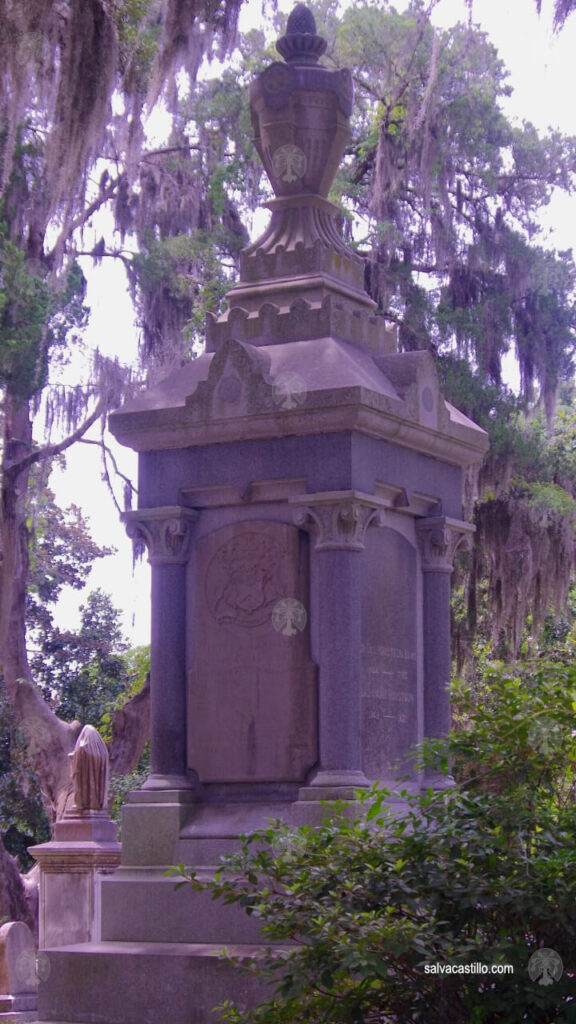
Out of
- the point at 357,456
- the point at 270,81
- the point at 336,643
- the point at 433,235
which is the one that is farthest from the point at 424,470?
the point at 433,235

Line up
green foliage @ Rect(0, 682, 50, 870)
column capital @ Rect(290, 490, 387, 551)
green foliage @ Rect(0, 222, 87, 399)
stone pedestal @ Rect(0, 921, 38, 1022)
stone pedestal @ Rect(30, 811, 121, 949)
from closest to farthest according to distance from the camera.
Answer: column capital @ Rect(290, 490, 387, 551) → stone pedestal @ Rect(0, 921, 38, 1022) → stone pedestal @ Rect(30, 811, 121, 949) → green foliage @ Rect(0, 222, 87, 399) → green foliage @ Rect(0, 682, 50, 870)

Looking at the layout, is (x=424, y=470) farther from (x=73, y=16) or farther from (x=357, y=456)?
(x=73, y=16)

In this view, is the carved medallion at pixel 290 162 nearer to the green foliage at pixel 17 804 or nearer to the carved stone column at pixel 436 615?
the carved stone column at pixel 436 615

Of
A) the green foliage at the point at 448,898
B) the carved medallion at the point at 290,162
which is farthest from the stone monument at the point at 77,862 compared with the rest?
the green foliage at the point at 448,898

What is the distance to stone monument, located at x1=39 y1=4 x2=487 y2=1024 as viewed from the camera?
916 cm

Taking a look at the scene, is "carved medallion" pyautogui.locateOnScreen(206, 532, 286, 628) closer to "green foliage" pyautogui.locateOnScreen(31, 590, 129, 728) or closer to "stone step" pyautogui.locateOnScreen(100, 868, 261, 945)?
"stone step" pyautogui.locateOnScreen(100, 868, 261, 945)

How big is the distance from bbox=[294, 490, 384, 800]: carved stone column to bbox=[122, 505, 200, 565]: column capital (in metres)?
0.81

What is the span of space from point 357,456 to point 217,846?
2441 mm

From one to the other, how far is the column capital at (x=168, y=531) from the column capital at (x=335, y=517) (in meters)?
0.81

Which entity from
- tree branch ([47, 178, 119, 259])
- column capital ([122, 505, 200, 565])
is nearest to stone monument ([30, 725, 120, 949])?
column capital ([122, 505, 200, 565])

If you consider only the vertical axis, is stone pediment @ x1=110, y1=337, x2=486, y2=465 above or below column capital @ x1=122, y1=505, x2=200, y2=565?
above

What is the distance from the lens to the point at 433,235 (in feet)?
74.2

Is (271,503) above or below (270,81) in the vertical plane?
below

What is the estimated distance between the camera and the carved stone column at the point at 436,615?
10.3 meters
